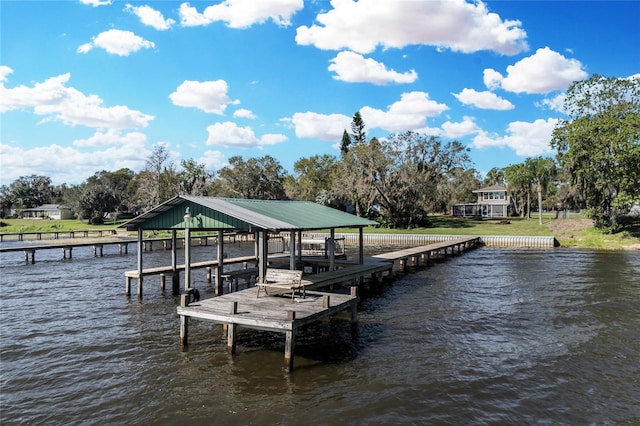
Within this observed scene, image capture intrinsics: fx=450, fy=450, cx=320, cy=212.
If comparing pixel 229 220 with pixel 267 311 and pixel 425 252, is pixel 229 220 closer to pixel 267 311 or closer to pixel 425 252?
pixel 267 311

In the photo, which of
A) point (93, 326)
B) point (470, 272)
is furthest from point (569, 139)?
point (93, 326)

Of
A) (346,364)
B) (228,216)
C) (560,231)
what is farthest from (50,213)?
(346,364)

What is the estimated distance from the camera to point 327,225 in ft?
63.4

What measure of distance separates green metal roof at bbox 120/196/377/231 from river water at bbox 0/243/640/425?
345cm

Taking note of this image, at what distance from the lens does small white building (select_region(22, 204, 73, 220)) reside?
90.8m

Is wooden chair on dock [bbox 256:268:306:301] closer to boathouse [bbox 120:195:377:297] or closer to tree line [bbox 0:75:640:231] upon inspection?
boathouse [bbox 120:195:377:297]

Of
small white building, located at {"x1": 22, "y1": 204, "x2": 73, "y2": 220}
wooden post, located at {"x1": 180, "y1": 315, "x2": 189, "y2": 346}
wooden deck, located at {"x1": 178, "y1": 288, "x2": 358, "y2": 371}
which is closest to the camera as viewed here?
wooden deck, located at {"x1": 178, "y1": 288, "x2": 358, "y2": 371}

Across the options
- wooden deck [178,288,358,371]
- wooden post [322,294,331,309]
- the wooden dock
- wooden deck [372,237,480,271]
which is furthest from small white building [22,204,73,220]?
wooden post [322,294,331,309]

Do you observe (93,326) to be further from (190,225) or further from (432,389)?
(432,389)

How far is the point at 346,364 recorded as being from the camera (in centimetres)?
1170

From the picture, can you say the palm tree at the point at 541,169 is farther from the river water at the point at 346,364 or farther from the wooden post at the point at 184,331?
the wooden post at the point at 184,331

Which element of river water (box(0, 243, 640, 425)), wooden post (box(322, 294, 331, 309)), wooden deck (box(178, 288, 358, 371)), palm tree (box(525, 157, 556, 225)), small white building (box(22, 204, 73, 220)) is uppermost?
palm tree (box(525, 157, 556, 225))

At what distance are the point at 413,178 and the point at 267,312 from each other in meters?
47.5

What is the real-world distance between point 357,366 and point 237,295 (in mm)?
4877
